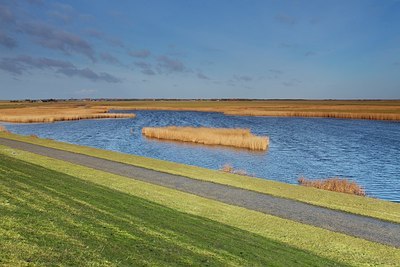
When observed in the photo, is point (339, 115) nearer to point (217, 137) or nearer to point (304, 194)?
point (217, 137)

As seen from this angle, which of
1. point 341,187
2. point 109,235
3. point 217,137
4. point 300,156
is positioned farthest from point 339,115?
point 109,235

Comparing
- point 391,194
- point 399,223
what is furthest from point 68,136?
point 399,223

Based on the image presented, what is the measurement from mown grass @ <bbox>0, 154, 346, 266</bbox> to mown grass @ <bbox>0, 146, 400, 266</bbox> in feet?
1.74

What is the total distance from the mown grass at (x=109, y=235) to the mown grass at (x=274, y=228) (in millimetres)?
529

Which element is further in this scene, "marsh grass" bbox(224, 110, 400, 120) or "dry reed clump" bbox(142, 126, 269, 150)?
"marsh grass" bbox(224, 110, 400, 120)

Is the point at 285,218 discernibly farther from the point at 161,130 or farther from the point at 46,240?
the point at 161,130

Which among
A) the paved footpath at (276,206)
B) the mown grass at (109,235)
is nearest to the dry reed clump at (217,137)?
the paved footpath at (276,206)

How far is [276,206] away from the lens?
48.4 feet

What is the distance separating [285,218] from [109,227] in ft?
22.0

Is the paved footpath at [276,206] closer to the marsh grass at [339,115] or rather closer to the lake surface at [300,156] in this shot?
the lake surface at [300,156]

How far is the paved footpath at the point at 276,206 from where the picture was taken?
12383mm

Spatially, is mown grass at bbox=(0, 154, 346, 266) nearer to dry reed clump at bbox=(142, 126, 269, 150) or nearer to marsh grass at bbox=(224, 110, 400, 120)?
dry reed clump at bbox=(142, 126, 269, 150)

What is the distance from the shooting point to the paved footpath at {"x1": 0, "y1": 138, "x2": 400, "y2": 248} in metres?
12.4

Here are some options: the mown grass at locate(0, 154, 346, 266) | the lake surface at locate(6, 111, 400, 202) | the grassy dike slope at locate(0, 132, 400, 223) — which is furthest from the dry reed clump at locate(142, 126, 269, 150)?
the mown grass at locate(0, 154, 346, 266)
